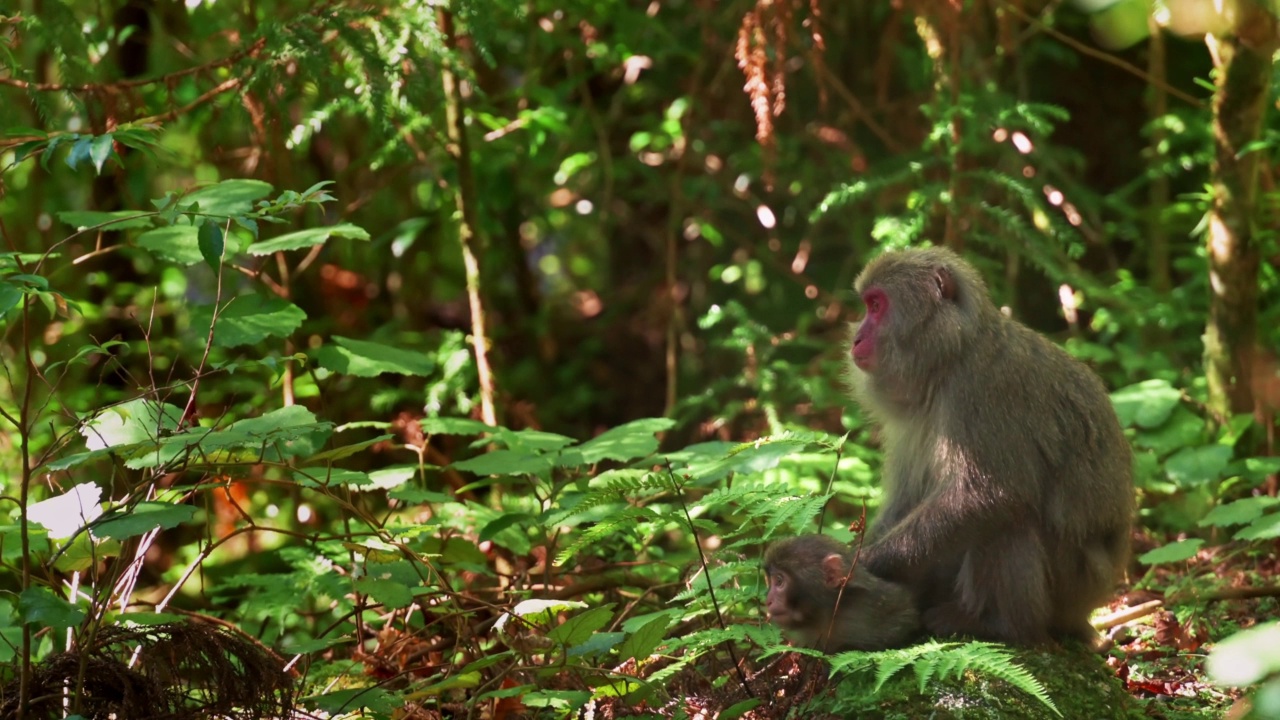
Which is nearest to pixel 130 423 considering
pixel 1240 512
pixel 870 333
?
pixel 870 333

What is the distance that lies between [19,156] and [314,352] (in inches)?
50.9

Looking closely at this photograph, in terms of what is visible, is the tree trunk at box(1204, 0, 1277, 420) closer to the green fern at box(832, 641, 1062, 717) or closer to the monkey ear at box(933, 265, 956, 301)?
the monkey ear at box(933, 265, 956, 301)

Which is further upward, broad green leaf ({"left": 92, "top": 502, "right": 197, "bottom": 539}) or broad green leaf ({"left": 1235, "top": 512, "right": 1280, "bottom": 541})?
broad green leaf ({"left": 92, "top": 502, "right": 197, "bottom": 539})

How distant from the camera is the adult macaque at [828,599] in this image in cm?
358

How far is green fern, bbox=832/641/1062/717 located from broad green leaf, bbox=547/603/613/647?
653 mm

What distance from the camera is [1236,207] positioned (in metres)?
5.17

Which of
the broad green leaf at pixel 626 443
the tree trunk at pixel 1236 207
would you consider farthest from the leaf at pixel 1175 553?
the broad green leaf at pixel 626 443

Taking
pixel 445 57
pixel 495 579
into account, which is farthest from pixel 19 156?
pixel 495 579

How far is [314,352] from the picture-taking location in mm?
4320

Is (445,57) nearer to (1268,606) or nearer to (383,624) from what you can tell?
(383,624)

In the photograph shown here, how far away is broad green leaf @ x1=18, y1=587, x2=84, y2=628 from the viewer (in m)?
2.81

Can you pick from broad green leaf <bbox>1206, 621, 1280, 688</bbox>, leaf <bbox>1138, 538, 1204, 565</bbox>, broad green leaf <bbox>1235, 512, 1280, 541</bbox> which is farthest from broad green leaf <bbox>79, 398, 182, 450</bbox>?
broad green leaf <bbox>1235, 512, 1280, 541</bbox>

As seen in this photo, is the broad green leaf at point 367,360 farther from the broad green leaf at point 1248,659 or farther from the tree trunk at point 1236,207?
the tree trunk at point 1236,207

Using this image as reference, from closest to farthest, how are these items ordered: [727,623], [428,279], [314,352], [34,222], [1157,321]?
1. [727,623]
2. [314,352]
3. [1157,321]
4. [34,222]
5. [428,279]
